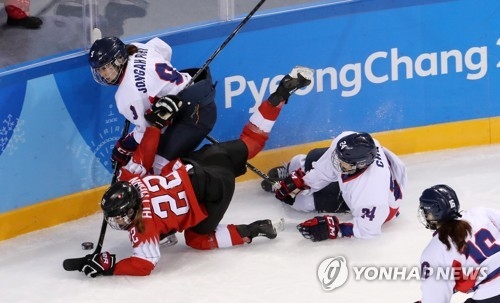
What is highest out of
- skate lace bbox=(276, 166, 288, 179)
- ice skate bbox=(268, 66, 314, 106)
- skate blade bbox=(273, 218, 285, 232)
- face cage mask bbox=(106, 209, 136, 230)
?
ice skate bbox=(268, 66, 314, 106)

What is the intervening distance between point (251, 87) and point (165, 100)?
3.08 ft

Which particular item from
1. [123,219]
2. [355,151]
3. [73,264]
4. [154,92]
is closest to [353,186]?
[355,151]

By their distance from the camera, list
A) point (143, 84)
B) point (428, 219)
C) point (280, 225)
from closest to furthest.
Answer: point (428, 219)
point (143, 84)
point (280, 225)

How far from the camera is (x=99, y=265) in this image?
5.80 metres

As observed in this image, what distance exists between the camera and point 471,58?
7234 mm

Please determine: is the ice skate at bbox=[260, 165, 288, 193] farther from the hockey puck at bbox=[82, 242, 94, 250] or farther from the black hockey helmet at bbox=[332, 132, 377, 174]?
the hockey puck at bbox=[82, 242, 94, 250]

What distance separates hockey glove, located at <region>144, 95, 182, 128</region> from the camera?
599 cm

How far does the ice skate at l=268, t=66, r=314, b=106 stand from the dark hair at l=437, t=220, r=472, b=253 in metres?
1.92

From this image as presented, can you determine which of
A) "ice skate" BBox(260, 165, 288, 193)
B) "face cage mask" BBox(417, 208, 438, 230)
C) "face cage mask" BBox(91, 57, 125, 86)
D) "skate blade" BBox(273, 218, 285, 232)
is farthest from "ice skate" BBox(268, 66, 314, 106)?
"face cage mask" BBox(417, 208, 438, 230)

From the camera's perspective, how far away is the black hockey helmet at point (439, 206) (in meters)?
4.69

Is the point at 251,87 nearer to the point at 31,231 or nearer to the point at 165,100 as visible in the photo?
the point at 165,100

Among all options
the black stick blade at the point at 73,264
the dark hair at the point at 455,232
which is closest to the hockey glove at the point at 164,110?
the black stick blade at the point at 73,264

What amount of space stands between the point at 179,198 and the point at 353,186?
33.4 inches

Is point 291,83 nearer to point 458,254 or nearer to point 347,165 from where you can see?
point 347,165
